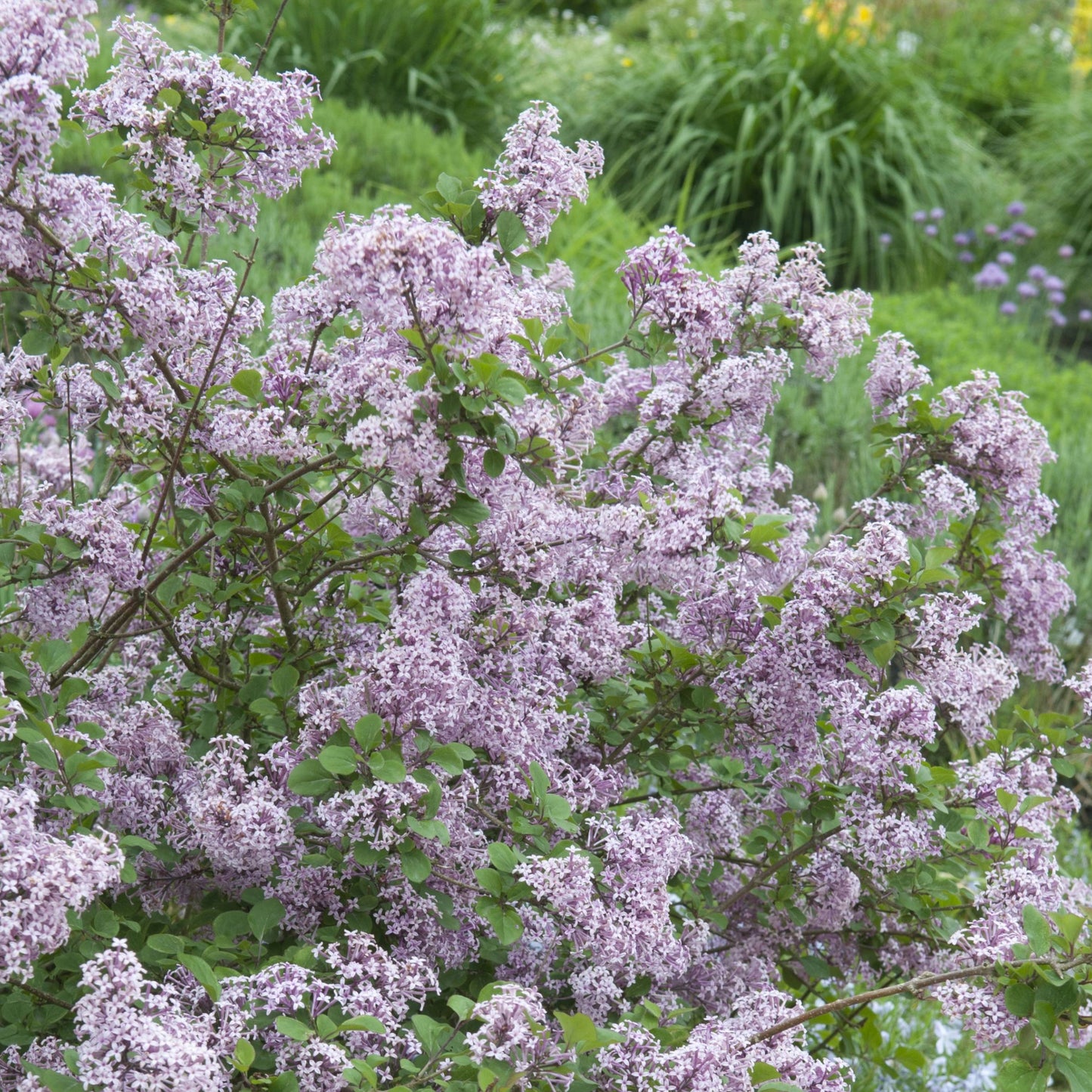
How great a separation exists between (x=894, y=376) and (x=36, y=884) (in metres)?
1.86

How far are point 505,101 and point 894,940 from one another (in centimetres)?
840

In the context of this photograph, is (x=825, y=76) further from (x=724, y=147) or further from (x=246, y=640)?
(x=246, y=640)

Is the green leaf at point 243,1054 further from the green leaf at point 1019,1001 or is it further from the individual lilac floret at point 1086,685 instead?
the individual lilac floret at point 1086,685

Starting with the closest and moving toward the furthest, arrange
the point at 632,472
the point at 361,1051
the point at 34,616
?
the point at 361,1051
the point at 34,616
the point at 632,472

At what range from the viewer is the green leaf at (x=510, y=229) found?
79.4 inches

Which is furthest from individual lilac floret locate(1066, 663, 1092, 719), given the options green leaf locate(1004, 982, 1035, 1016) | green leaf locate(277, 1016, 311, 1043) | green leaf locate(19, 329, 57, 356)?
green leaf locate(19, 329, 57, 356)

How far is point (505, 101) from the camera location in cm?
988

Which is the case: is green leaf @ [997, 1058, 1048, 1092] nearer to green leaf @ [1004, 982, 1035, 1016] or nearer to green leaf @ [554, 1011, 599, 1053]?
green leaf @ [1004, 982, 1035, 1016]

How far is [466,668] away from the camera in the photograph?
6.54ft

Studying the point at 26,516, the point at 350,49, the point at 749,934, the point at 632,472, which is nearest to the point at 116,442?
the point at 26,516

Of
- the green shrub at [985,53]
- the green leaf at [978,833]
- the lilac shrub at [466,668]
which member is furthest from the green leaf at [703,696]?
the green shrub at [985,53]

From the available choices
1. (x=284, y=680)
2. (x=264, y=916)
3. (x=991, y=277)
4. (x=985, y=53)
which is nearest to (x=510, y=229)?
(x=284, y=680)

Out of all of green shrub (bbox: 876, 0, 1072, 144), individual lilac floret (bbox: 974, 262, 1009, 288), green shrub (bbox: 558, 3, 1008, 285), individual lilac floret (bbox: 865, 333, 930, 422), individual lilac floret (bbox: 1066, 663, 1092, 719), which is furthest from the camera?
green shrub (bbox: 876, 0, 1072, 144)

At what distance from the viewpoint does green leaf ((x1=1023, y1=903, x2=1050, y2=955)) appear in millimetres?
1662
